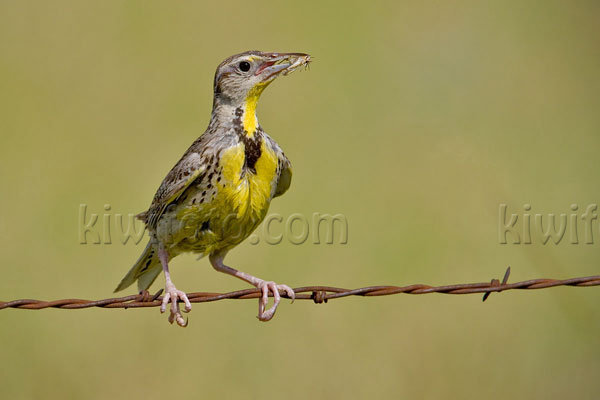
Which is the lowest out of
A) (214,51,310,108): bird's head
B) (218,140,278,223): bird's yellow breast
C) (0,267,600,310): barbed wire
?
(0,267,600,310): barbed wire

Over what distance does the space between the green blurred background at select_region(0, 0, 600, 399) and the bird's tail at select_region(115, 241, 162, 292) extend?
1.12 meters

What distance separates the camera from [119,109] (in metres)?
8.62

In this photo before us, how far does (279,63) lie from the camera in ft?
15.4

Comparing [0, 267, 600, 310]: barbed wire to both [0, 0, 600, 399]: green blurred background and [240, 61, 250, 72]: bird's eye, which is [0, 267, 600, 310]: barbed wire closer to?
[240, 61, 250, 72]: bird's eye

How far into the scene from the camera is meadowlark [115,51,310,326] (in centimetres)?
454

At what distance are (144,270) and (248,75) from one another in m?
1.51

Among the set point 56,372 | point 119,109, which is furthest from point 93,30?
point 56,372

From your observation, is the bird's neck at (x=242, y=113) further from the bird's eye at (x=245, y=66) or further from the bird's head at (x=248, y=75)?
the bird's eye at (x=245, y=66)

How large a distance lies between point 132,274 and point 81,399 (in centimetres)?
140

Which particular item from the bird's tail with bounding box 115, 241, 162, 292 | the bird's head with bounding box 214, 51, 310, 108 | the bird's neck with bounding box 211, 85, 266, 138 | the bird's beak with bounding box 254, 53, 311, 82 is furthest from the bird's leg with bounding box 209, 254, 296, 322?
the bird's beak with bounding box 254, 53, 311, 82

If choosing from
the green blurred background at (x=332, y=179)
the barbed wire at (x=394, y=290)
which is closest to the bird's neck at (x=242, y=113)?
the barbed wire at (x=394, y=290)

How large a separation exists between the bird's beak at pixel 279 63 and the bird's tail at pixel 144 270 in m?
1.30

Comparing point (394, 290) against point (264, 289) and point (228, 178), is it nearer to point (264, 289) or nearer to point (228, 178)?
point (264, 289)

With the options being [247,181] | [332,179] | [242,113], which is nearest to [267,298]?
[247,181]
